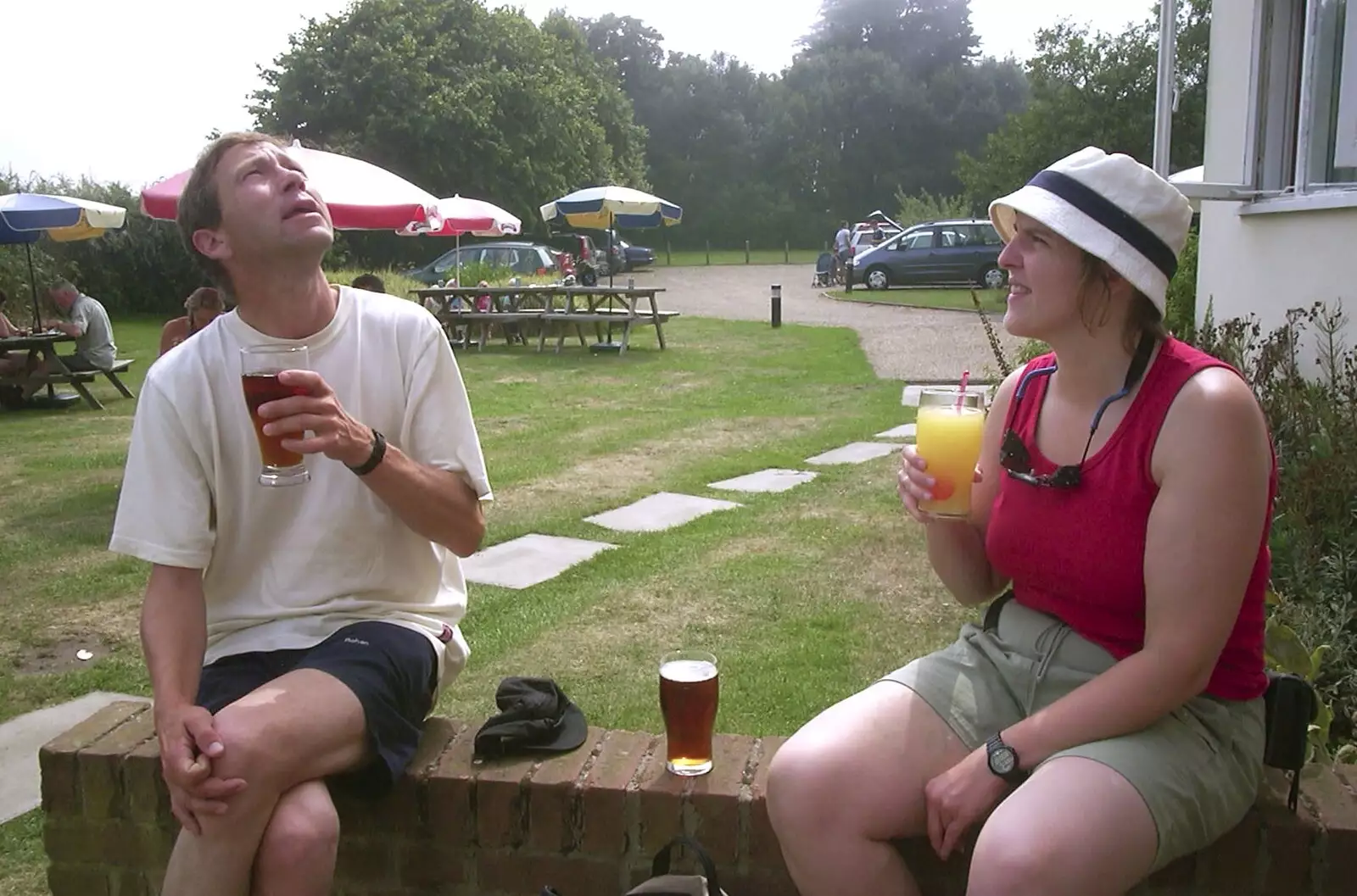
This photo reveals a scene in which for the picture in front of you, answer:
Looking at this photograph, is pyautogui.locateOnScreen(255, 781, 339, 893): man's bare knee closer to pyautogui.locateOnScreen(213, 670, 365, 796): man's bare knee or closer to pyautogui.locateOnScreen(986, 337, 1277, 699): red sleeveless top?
pyautogui.locateOnScreen(213, 670, 365, 796): man's bare knee

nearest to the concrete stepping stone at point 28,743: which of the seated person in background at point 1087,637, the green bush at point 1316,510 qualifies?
the seated person in background at point 1087,637

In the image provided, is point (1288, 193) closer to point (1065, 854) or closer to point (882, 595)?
point (882, 595)

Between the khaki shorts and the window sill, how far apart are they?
3.19 metres

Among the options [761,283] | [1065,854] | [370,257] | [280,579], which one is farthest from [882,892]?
[370,257]

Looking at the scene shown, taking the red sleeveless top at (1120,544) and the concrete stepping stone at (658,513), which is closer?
the red sleeveless top at (1120,544)

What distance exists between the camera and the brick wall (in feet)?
5.92

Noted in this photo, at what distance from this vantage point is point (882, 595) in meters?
4.06

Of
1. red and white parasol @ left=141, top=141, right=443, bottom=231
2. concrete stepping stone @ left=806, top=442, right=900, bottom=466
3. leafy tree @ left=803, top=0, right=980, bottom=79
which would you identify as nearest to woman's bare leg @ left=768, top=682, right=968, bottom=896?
concrete stepping stone @ left=806, top=442, right=900, bottom=466

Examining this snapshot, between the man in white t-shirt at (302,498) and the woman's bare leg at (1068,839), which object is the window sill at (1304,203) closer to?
the woman's bare leg at (1068,839)

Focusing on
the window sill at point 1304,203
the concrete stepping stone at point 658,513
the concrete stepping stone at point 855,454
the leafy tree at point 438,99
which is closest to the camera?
the window sill at point 1304,203

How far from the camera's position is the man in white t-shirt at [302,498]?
1772 mm

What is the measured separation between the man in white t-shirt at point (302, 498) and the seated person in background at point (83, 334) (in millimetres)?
9057

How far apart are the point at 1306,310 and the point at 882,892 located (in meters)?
3.77

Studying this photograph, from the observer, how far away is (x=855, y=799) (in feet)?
5.24
